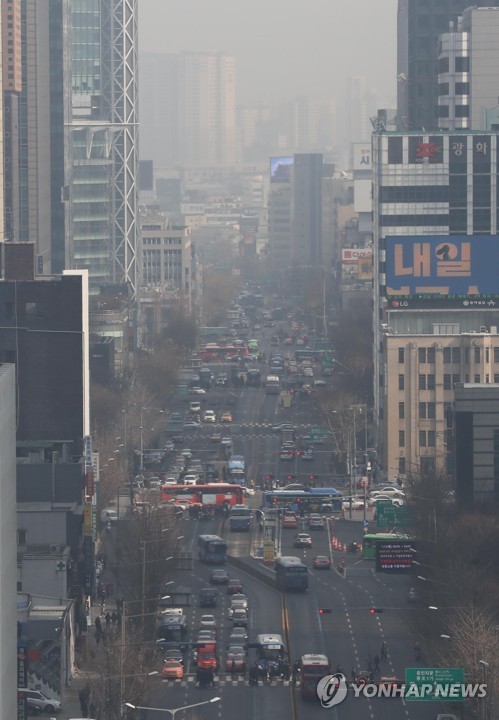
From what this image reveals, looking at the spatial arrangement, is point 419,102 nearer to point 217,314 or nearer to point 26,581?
point 217,314

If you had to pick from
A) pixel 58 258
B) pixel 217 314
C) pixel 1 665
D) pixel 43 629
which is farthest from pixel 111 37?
pixel 1 665

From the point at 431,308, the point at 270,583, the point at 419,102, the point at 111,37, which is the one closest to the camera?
the point at 270,583

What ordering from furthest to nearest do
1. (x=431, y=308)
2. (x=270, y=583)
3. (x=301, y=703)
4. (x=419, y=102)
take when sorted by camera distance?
(x=419, y=102), (x=431, y=308), (x=270, y=583), (x=301, y=703)

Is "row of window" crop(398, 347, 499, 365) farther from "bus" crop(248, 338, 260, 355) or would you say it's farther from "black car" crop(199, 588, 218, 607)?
"bus" crop(248, 338, 260, 355)

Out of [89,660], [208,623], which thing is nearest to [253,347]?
[208,623]

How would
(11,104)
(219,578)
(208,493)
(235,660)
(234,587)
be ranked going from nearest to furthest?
1. (235,660)
2. (234,587)
3. (219,578)
4. (208,493)
5. (11,104)

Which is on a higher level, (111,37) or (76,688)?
(111,37)

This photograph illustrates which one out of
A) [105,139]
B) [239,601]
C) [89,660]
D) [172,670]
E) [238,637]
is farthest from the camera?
[105,139]

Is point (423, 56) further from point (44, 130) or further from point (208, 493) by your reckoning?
point (208, 493)
